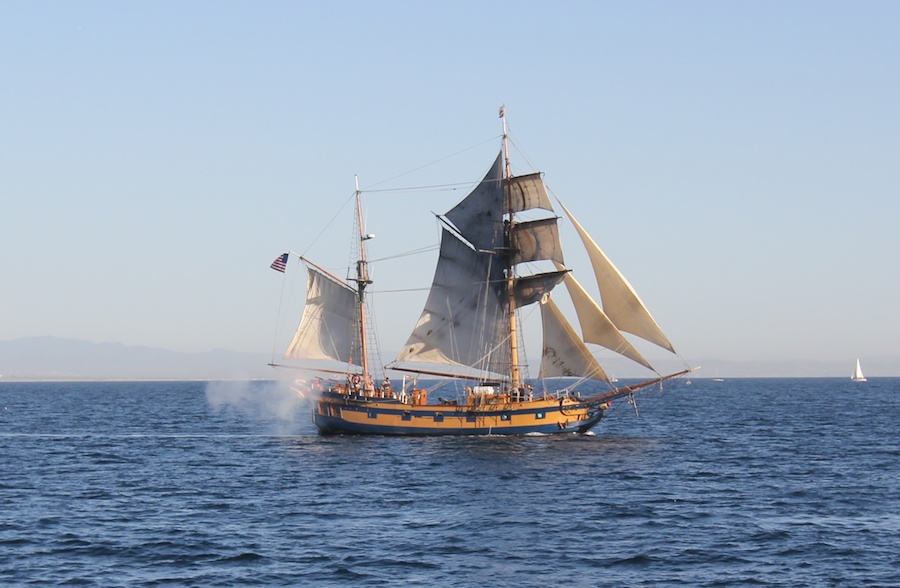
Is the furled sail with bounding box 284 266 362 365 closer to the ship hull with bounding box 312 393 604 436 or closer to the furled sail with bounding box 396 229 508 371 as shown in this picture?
the ship hull with bounding box 312 393 604 436

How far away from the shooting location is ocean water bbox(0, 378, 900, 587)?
110 ft

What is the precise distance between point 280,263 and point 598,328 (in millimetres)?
22992

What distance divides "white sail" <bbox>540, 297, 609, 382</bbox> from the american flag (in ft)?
61.3

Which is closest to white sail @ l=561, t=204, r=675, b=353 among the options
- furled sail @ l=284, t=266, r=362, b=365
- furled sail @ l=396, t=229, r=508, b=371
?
furled sail @ l=396, t=229, r=508, b=371

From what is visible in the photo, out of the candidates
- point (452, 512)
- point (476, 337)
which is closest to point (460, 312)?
point (476, 337)

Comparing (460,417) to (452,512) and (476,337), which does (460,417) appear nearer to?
(476,337)

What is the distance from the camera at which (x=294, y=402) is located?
160 meters

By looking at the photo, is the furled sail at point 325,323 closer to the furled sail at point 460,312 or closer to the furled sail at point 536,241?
the furled sail at point 460,312

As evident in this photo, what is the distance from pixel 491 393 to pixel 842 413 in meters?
60.3

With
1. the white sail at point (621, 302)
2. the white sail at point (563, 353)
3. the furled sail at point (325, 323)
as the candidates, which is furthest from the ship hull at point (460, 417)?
the white sail at point (621, 302)

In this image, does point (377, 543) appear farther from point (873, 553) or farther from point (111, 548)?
point (873, 553)

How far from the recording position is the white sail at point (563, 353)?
2953 inches

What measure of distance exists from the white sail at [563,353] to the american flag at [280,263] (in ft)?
61.3

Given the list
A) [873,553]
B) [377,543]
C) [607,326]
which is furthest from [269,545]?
[607,326]
